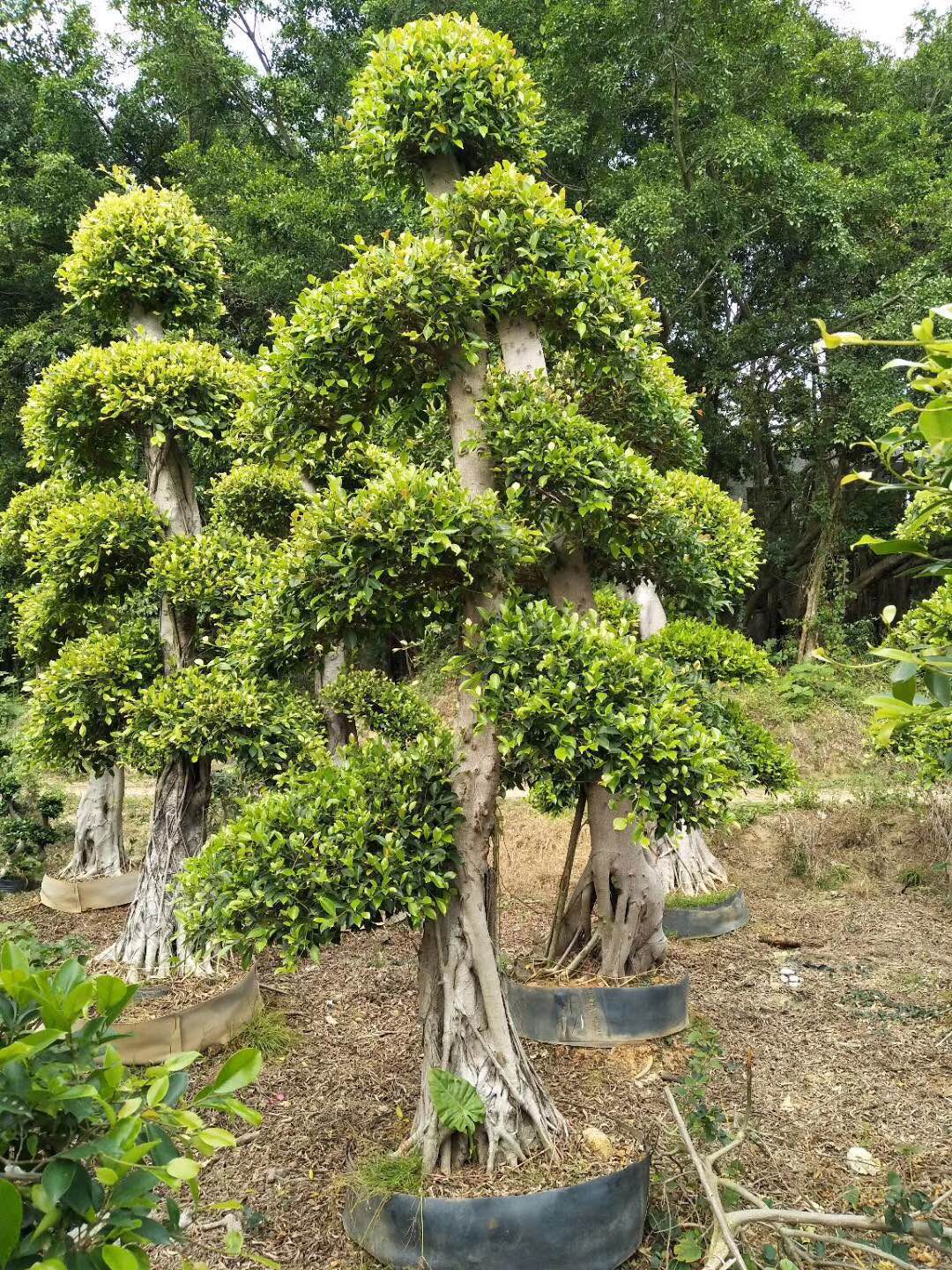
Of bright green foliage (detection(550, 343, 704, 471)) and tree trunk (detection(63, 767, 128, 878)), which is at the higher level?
bright green foliage (detection(550, 343, 704, 471))

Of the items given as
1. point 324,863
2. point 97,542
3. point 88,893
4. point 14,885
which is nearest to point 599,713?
point 324,863

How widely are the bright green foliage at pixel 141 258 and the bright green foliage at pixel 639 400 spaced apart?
113 inches

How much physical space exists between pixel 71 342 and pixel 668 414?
12189 millimetres

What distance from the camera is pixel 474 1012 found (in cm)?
340

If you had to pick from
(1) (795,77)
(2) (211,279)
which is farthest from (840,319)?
(2) (211,279)

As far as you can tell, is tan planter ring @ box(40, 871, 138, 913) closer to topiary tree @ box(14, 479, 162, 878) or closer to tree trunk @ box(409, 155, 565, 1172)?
topiary tree @ box(14, 479, 162, 878)

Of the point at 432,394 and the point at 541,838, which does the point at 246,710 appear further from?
the point at 541,838

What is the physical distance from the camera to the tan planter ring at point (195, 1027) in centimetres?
466

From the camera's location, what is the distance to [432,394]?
3.95m

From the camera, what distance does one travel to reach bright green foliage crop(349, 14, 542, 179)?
148 inches

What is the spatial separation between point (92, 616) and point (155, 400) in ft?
5.04

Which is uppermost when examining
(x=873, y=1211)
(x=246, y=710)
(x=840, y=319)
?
(x=840, y=319)

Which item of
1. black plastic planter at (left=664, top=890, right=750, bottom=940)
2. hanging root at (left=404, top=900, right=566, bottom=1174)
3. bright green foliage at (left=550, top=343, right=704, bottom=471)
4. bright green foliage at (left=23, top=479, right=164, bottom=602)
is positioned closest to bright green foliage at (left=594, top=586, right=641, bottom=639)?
bright green foliage at (left=550, top=343, right=704, bottom=471)

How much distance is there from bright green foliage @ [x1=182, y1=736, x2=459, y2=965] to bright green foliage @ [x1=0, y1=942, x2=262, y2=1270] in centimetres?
169
